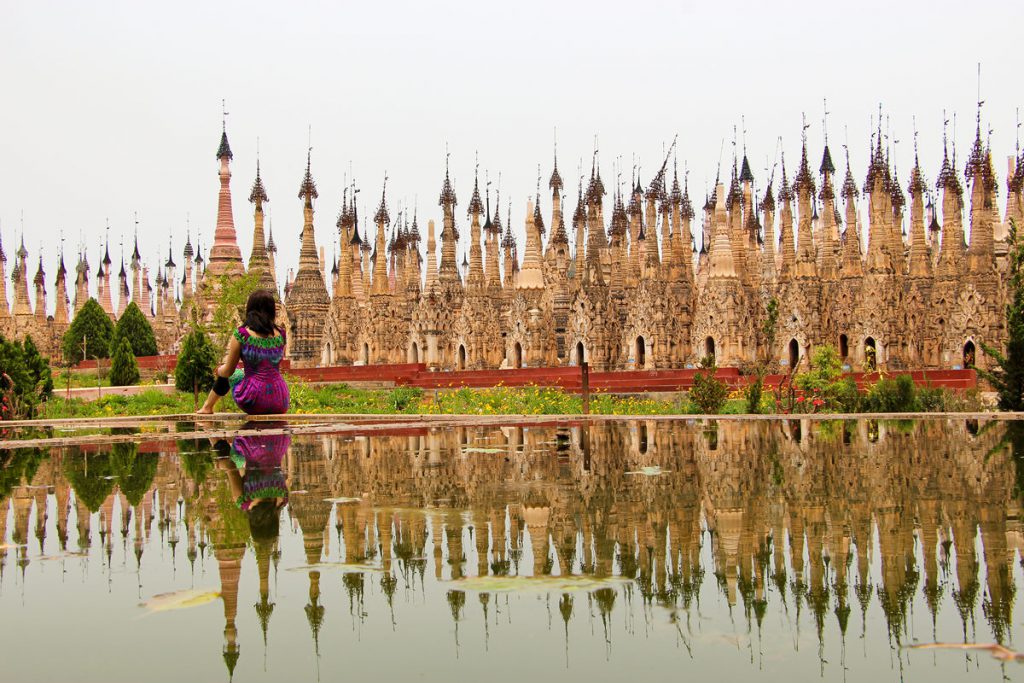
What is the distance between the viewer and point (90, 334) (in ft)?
180

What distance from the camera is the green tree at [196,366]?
2998 cm

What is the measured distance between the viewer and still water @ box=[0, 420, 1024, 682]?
4043 mm

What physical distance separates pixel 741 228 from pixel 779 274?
7.80 ft

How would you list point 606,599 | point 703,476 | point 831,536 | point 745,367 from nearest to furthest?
point 606,599 < point 831,536 < point 703,476 < point 745,367

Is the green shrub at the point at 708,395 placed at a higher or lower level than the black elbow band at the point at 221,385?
lower

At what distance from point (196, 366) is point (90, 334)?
28647mm

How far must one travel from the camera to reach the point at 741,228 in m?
40.1

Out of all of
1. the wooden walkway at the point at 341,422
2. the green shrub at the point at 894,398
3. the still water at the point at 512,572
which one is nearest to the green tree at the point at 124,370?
the wooden walkway at the point at 341,422

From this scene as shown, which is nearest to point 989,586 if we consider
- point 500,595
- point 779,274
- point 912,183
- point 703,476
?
point 500,595

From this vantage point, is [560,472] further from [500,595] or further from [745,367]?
[745,367]

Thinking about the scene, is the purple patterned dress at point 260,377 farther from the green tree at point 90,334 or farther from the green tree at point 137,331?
the green tree at point 137,331

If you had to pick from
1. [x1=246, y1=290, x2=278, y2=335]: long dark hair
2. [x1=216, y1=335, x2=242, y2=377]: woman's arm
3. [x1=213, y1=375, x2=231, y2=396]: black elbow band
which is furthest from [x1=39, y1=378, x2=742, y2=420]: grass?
[x1=246, y1=290, x2=278, y2=335]: long dark hair

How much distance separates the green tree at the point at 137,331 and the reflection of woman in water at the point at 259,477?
44.7 m

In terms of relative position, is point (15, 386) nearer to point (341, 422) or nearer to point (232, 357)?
point (341, 422)
